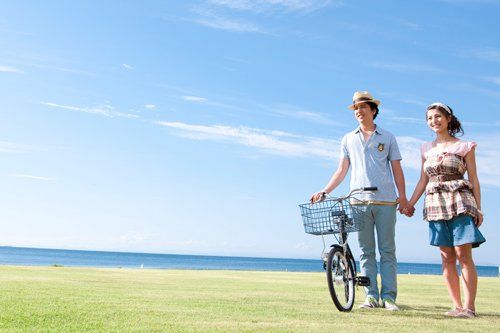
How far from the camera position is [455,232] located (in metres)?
7.07

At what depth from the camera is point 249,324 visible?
5.85 m

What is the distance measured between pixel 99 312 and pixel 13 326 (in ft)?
4.00

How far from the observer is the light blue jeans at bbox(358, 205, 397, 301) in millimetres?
7766

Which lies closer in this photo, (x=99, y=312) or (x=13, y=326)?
(x=13, y=326)

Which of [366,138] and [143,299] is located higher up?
[366,138]

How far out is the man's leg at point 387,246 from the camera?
7758mm

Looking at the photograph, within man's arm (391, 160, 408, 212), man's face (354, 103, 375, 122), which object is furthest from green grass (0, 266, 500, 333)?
man's face (354, 103, 375, 122)

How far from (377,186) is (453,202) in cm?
108

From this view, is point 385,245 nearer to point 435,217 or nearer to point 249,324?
point 435,217

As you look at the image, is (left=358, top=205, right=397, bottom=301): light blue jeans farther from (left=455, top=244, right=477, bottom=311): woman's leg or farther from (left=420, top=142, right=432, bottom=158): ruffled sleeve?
(left=455, top=244, right=477, bottom=311): woman's leg

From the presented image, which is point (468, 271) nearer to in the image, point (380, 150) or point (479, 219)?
point (479, 219)

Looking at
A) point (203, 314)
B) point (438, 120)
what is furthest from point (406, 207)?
point (203, 314)

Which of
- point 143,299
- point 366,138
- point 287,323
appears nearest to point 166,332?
point 287,323

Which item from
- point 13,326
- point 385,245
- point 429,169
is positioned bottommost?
point 13,326
